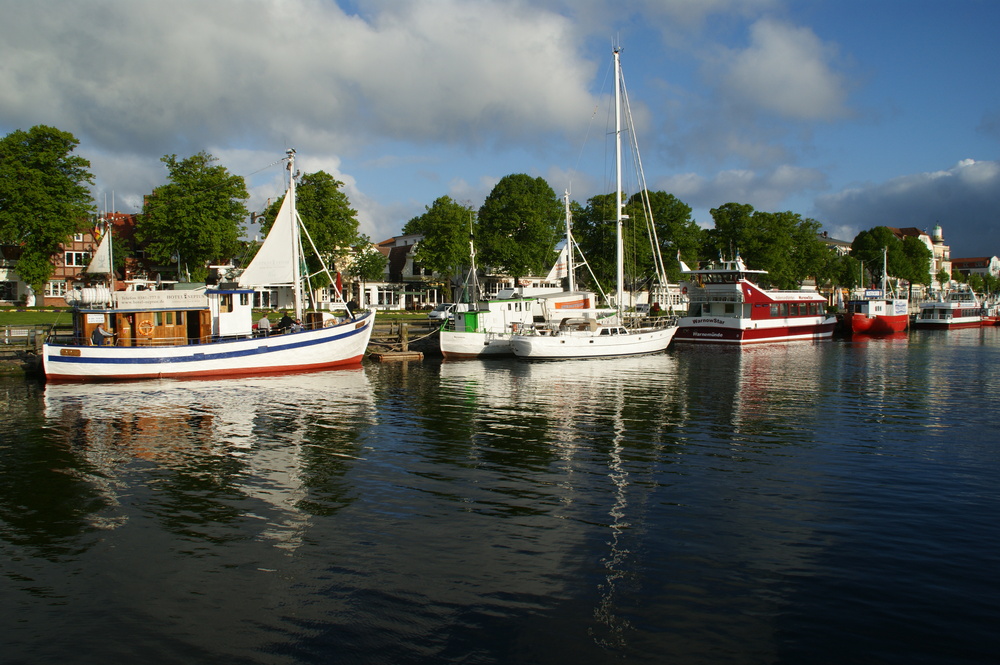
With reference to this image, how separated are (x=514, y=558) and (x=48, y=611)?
6.55 metres

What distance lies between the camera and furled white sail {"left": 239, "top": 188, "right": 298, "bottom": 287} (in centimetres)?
3719

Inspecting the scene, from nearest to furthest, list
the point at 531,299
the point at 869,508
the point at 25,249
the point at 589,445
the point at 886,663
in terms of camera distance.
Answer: the point at 886,663 → the point at 869,508 → the point at 589,445 → the point at 531,299 → the point at 25,249

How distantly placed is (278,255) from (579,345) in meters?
19.2

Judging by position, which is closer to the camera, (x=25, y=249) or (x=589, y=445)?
(x=589, y=445)

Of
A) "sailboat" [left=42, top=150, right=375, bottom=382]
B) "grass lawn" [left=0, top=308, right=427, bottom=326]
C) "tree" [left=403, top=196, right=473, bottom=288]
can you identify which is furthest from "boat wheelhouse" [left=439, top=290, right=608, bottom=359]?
"tree" [left=403, top=196, right=473, bottom=288]

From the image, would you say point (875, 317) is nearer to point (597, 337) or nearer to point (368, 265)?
point (597, 337)

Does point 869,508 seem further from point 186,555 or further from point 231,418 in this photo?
point 231,418

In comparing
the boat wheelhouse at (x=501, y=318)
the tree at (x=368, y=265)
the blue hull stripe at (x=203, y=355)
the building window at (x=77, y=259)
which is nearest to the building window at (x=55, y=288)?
the building window at (x=77, y=259)

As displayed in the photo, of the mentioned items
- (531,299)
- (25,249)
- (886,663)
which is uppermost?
(25,249)

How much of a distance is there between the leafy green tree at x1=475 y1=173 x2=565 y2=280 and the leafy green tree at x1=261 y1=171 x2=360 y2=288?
15529 mm

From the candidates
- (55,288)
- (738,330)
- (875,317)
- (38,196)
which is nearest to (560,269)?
(738,330)

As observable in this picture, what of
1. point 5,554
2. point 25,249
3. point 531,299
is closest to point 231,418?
point 5,554

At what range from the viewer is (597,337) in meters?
43.5

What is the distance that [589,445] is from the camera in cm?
1850
